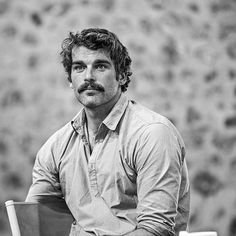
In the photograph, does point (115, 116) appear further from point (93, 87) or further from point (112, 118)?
point (93, 87)

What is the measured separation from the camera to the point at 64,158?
6.74 feet

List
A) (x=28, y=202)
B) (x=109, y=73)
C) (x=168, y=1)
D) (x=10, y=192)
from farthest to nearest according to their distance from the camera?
1. (x=168, y=1)
2. (x=10, y=192)
3. (x=109, y=73)
4. (x=28, y=202)

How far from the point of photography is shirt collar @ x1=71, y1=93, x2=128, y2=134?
6.52 ft

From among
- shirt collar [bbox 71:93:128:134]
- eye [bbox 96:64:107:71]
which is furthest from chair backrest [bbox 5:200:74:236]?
eye [bbox 96:64:107:71]

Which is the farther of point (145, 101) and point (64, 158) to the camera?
point (145, 101)

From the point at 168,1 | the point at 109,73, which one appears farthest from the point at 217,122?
the point at 109,73

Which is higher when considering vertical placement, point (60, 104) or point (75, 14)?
point (75, 14)

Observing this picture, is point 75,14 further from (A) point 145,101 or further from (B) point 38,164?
(B) point 38,164

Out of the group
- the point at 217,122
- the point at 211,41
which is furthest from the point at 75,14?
the point at 217,122

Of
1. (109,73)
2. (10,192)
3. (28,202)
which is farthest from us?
(10,192)

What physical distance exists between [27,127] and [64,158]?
1.31 meters

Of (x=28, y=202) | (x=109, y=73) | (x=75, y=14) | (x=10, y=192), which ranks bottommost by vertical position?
(x=10, y=192)

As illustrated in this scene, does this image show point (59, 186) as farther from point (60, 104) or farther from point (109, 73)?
point (60, 104)

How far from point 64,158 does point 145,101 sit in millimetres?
1438
